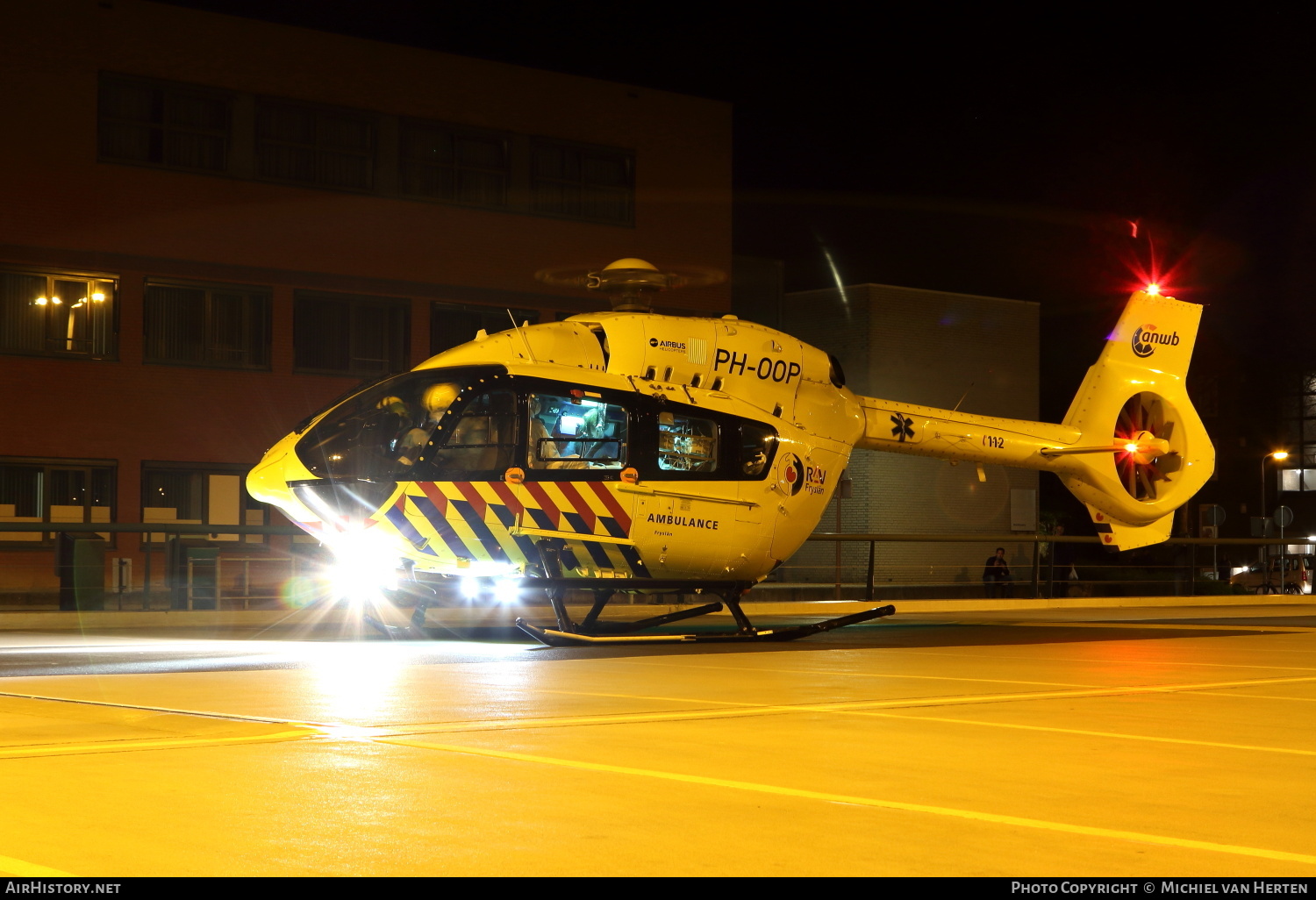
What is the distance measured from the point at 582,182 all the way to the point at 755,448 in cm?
1957

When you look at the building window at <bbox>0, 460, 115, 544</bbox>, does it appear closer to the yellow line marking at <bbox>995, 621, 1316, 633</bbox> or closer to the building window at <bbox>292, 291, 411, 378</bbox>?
the building window at <bbox>292, 291, 411, 378</bbox>

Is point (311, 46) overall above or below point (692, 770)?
above

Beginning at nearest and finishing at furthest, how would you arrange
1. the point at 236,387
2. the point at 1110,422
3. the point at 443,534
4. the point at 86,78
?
the point at 443,534, the point at 1110,422, the point at 86,78, the point at 236,387

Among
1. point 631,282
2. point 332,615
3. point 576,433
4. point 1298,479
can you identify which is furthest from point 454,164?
point 1298,479

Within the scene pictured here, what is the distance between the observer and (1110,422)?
66.4 ft

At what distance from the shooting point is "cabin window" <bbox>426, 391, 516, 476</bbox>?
14867 mm

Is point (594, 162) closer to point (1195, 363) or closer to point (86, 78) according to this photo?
point (86, 78)

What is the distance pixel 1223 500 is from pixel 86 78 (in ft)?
170

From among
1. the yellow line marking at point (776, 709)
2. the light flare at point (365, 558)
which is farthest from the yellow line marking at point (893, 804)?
the light flare at point (365, 558)

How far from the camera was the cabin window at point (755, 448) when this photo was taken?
1641cm

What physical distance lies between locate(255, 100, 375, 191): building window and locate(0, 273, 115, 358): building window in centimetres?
415

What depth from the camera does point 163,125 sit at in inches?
1177

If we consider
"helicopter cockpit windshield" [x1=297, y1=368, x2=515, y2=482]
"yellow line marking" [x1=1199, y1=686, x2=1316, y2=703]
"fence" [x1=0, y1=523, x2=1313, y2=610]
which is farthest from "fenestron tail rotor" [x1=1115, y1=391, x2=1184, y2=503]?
"yellow line marking" [x1=1199, y1=686, x2=1316, y2=703]

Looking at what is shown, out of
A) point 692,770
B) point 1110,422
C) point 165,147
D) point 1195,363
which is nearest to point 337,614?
point 1110,422
